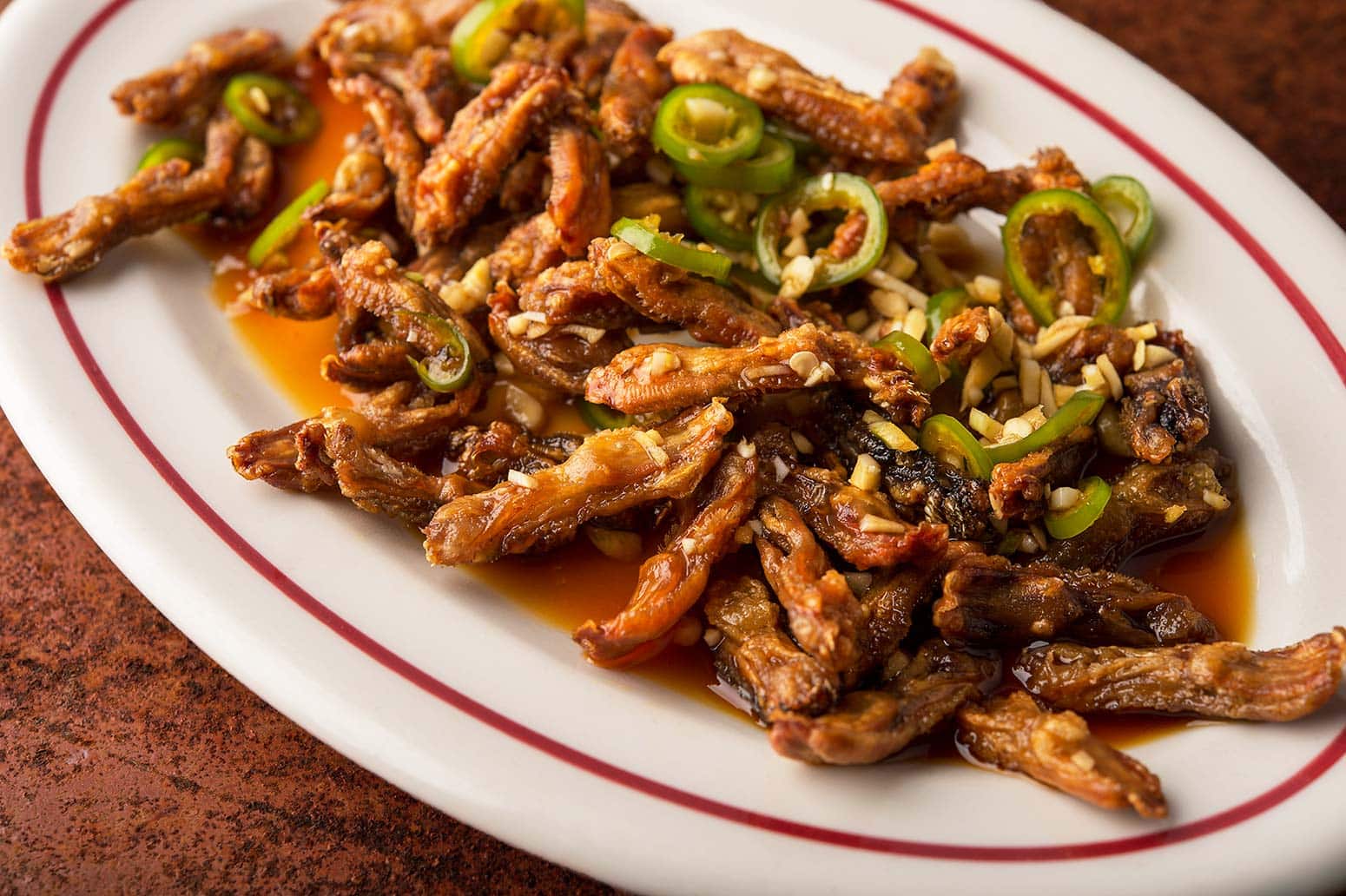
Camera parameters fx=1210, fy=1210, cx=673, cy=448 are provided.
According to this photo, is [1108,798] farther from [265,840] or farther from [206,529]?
[206,529]

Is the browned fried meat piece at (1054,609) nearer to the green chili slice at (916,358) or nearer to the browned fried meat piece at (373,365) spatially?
the green chili slice at (916,358)

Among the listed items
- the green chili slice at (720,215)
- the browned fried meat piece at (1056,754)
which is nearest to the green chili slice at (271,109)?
the green chili slice at (720,215)

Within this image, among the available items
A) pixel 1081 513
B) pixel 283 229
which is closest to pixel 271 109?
pixel 283 229

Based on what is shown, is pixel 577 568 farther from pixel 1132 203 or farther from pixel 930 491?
pixel 1132 203

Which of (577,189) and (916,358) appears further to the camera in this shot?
(577,189)

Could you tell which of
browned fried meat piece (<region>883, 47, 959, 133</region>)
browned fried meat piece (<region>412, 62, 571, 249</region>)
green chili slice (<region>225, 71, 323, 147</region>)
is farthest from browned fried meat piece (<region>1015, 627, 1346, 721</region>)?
→ green chili slice (<region>225, 71, 323, 147</region>)

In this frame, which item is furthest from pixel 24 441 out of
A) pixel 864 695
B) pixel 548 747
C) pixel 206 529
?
pixel 864 695
